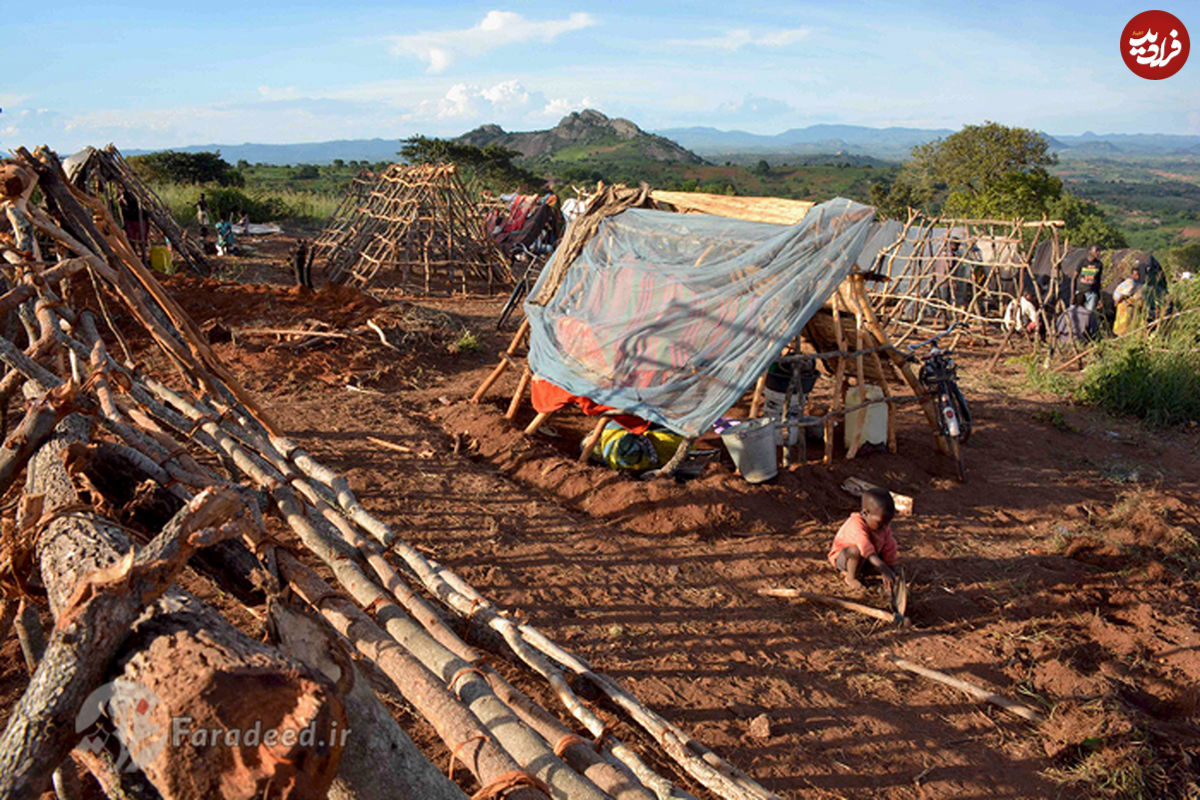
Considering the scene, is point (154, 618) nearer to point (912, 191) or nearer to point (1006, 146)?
point (1006, 146)

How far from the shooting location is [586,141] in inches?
3711

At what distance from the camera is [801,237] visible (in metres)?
5.51

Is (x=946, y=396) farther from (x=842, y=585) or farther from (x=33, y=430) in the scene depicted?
(x=33, y=430)

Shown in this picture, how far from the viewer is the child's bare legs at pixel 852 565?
168 inches

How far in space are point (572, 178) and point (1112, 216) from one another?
40.9 meters

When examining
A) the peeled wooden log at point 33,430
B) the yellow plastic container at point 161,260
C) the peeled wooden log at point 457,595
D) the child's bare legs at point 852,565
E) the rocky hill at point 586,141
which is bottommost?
the child's bare legs at point 852,565

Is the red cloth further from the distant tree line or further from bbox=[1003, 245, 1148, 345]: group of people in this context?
the distant tree line

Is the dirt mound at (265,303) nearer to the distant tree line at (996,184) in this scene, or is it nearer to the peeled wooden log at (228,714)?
the peeled wooden log at (228,714)

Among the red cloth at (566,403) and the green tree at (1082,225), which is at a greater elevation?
the green tree at (1082,225)

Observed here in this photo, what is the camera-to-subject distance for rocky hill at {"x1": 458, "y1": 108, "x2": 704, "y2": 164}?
83.2 metres

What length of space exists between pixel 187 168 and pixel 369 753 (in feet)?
101

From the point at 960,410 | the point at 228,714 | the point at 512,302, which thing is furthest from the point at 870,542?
the point at 512,302

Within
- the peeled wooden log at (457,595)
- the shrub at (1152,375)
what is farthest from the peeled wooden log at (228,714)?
the shrub at (1152,375)

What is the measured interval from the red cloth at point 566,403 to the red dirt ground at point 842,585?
0.35m
